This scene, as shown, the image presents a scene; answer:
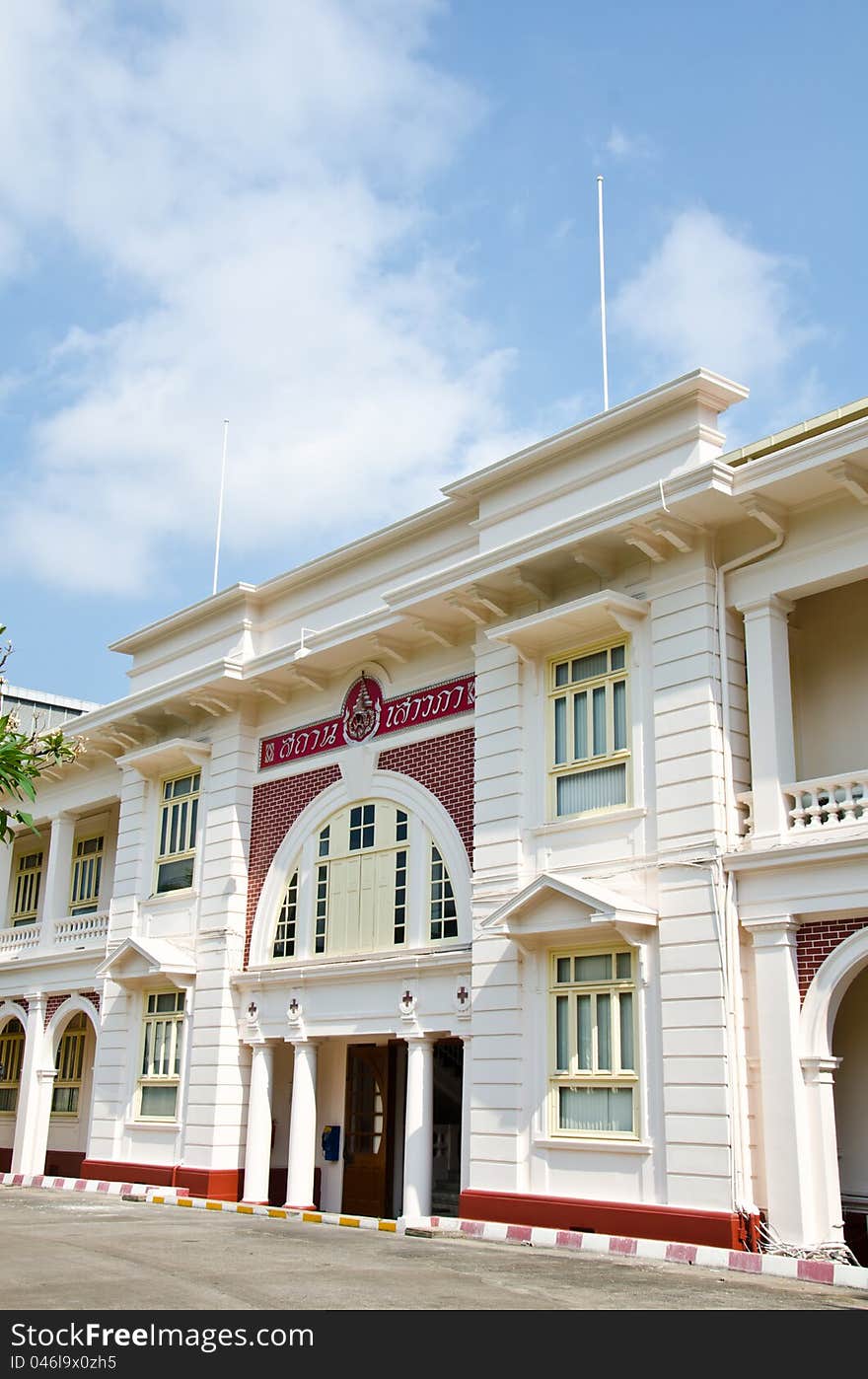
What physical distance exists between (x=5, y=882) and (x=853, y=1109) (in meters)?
18.6

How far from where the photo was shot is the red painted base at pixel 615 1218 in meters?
12.0

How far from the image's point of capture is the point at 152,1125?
19.5 m

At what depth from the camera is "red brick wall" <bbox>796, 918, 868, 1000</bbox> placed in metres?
12.1

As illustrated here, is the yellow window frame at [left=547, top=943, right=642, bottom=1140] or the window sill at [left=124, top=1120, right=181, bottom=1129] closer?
the yellow window frame at [left=547, top=943, right=642, bottom=1140]

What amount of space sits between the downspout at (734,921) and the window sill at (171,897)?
9265mm

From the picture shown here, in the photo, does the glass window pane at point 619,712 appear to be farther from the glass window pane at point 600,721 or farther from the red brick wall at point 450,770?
the red brick wall at point 450,770

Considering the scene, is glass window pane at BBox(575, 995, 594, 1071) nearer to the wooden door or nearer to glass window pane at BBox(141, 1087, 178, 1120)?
the wooden door

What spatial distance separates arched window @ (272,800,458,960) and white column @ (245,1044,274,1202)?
1.39 m

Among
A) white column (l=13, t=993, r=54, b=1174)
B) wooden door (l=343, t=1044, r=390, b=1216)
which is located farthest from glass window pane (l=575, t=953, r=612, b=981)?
white column (l=13, t=993, r=54, b=1174)

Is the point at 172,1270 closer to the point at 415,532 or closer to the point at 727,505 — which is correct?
the point at 727,505

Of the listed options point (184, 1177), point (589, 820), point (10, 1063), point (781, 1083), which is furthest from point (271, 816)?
point (10, 1063)

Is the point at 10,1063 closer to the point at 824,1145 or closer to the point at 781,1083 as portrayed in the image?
the point at 781,1083
